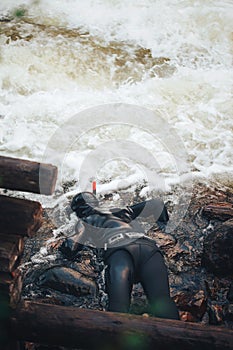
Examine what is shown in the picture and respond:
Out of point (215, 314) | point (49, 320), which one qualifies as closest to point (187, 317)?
point (215, 314)

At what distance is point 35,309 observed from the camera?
3.58m

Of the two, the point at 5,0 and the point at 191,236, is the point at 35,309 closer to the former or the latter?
the point at 191,236

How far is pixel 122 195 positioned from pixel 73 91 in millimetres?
3722

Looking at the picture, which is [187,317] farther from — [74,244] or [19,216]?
[19,216]

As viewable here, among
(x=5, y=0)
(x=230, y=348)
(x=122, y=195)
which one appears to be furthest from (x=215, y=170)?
(x=5, y=0)

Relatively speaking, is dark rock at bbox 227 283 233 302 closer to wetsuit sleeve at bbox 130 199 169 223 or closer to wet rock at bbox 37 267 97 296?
wetsuit sleeve at bbox 130 199 169 223

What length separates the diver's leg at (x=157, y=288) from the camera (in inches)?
173

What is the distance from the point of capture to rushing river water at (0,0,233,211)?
320 inches

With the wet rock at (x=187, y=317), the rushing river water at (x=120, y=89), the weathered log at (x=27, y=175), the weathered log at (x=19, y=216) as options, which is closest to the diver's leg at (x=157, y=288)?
the wet rock at (x=187, y=317)

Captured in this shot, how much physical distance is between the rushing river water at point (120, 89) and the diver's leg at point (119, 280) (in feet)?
8.90

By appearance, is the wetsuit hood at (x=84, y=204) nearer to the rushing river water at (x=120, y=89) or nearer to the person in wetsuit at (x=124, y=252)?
the person in wetsuit at (x=124, y=252)

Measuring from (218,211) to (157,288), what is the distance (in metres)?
2.34

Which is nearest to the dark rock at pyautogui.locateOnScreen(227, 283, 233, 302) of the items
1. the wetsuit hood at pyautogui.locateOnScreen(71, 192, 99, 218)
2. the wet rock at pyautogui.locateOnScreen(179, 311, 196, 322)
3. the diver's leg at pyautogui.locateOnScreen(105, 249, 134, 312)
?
the wet rock at pyautogui.locateOnScreen(179, 311, 196, 322)

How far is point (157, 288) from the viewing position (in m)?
4.66
